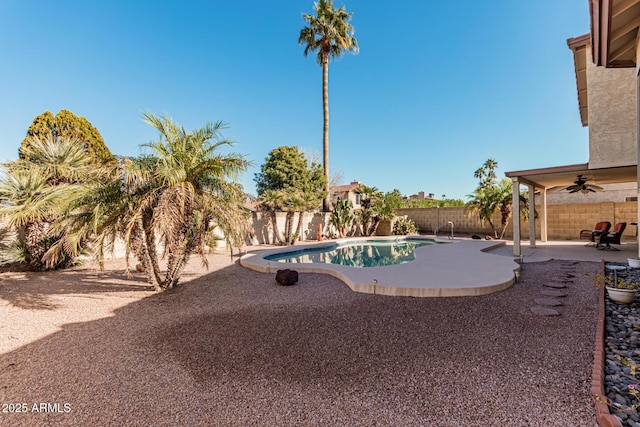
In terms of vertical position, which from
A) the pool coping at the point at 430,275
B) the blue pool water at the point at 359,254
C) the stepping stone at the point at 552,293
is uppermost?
the pool coping at the point at 430,275

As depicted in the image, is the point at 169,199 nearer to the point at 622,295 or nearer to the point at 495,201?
the point at 622,295

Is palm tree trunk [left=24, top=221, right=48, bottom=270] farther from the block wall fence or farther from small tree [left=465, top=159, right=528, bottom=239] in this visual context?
small tree [left=465, top=159, right=528, bottom=239]

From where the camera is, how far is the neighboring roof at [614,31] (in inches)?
163

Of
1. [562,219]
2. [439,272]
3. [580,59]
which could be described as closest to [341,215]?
[439,272]

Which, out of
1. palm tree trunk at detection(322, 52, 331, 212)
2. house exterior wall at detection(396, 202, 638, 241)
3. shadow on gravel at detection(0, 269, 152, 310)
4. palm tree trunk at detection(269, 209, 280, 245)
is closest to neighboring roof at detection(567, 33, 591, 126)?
house exterior wall at detection(396, 202, 638, 241)

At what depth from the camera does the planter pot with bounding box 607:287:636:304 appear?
4697 millimetres

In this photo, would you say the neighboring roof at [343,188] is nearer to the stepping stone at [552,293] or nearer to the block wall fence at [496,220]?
the block wall fence at [496,220]

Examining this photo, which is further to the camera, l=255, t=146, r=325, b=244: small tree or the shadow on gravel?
l=255, t=146, r=325, b=244: small tree

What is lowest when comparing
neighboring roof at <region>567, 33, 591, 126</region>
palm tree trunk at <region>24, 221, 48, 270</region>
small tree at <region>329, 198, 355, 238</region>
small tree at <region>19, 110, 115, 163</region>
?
palm tree trunk at <region>24, 221, 48, 270</region>

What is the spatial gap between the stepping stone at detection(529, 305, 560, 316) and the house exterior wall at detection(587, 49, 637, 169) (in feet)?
22.9

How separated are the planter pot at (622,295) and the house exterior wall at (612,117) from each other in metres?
6.08

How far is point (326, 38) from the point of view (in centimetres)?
1869

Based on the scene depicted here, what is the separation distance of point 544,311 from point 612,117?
7909 millimetres

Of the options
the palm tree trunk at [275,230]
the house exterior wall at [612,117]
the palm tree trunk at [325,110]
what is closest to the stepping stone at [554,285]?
the house exterior wall at [612,117]
